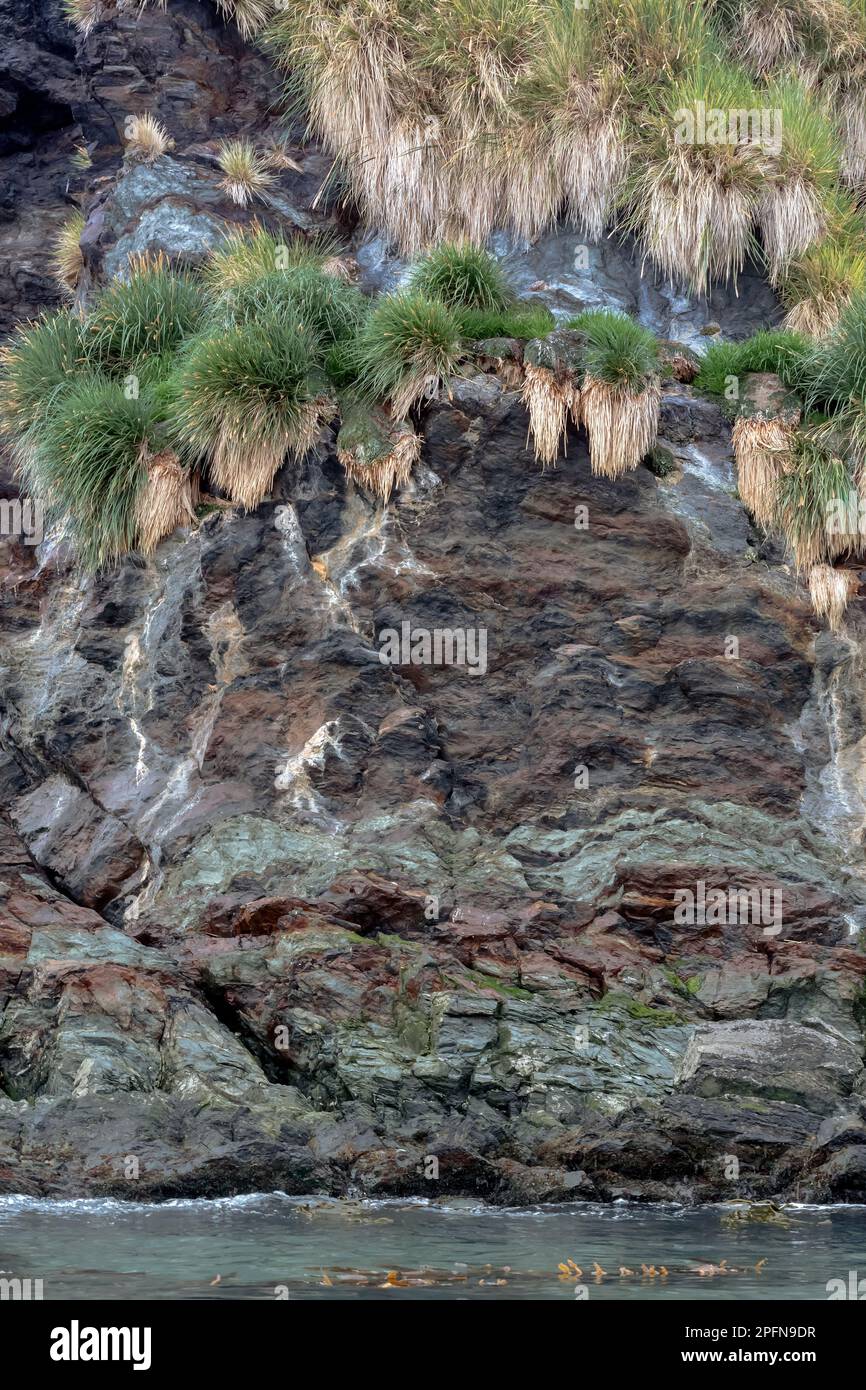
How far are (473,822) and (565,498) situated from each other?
273 centimetres

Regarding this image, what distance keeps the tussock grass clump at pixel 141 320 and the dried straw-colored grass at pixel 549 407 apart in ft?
11.7

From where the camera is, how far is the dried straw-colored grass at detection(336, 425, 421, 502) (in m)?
11.9

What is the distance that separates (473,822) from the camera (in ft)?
36.4

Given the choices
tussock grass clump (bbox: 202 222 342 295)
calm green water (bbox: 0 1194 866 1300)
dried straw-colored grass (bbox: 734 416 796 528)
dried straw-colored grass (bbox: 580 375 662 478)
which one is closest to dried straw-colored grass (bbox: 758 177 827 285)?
dried straw-colored grass (bbox: 734 416 796 528)

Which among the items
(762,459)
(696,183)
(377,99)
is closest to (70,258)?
(377,99)

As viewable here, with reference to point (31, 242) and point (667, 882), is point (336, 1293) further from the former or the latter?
point (31, 242)

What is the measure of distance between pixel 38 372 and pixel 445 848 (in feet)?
19.5

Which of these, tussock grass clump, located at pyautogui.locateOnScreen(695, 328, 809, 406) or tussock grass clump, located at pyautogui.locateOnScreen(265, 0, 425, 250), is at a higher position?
tussock grass clump, located at pyautogui.locateOnScreen(265, 0, 425, 250)

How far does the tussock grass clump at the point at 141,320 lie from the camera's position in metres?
13.6

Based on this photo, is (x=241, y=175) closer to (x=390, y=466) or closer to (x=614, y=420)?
(x=390, y=466)

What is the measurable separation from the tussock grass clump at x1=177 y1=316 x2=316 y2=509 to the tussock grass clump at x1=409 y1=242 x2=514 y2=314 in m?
1.64

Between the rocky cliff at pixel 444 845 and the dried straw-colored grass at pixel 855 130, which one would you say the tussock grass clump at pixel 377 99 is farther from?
the dried straw-colored grass at pixel 855 130

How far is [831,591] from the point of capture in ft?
38.1

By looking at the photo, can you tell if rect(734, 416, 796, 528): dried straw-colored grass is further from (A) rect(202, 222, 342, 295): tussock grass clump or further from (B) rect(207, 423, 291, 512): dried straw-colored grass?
(A) rect(202, 222, 342, 295): tussock grass clump
